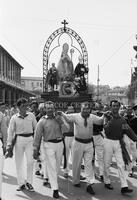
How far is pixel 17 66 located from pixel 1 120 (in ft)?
257

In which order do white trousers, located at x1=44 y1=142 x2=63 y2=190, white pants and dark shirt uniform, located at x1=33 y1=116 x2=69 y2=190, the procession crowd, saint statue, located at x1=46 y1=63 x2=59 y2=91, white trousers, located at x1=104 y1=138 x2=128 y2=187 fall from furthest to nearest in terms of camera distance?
saint statue, located at x1=46 y1=63 x2=59 y2=91, white trousers, located at x1=104 y1=138 x2=128 y2=187, the procession crowd, white pants and dark shirt uniform, located at x1=33 y1=116 x2=69 y2=190, white trousers, located at x1=44 y1=142 x2=63 y2=190

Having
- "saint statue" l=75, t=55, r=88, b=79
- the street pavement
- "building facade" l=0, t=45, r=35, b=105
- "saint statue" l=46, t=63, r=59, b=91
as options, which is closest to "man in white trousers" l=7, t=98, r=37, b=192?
the street pavement

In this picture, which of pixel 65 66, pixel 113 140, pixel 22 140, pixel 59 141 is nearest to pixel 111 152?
pixel 113 140

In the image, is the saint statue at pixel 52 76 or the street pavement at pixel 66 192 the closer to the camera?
the street pavement at pixel 66 192

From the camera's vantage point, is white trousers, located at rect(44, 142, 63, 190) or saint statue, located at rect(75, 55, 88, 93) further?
saint statue, located at rect(75, 55, 88, 93)

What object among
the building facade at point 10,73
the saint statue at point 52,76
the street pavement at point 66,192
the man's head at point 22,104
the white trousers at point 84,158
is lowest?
the street pavement at point 66,192

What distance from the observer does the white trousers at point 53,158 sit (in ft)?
22.1

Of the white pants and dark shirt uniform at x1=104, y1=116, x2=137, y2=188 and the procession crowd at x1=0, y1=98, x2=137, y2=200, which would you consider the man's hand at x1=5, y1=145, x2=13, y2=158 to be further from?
the white pants and dark shirt uniform at x1=104, y1=116, x2=137, y2=188

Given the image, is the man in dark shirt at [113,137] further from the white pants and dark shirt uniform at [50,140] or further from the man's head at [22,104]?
the man's head at [22,104]

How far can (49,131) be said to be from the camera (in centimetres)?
696

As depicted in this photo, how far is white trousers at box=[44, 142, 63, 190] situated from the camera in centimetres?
675

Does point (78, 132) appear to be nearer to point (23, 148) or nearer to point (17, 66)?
point (23, 148)

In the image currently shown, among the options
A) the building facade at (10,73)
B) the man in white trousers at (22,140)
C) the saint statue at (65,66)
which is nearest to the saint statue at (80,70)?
the saint statue at (65,66)

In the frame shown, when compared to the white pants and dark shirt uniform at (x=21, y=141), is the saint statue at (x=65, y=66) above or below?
above
